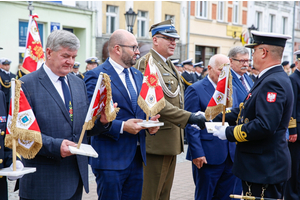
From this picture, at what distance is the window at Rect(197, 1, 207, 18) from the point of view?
2580 centimetres

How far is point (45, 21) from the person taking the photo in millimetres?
16766

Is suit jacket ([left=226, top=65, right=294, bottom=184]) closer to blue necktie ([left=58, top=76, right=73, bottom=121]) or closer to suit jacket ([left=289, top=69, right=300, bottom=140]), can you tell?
blue necktie ([left=58, top=76, right=73, bottom=121])

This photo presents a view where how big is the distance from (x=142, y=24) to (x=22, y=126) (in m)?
20.0

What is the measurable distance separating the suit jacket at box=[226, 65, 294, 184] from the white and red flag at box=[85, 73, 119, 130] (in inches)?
46.4

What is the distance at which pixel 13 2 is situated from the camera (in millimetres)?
15555

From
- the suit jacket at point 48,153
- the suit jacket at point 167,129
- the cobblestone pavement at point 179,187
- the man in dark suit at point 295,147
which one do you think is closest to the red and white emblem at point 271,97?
the suit jacket at point 167,129

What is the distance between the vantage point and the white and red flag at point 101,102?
9.68ft

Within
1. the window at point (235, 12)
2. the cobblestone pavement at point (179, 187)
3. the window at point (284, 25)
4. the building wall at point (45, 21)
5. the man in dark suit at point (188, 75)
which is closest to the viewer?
the cobblestone pavement at point (179, 187)

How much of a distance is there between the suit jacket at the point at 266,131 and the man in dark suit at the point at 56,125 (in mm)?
1454

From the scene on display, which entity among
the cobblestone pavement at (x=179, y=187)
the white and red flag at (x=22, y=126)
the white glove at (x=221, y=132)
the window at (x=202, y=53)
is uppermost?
the window at (x=202, y=53)

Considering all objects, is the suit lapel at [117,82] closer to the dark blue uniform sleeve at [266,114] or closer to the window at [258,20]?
the dark blue uniform sleeve at [266,114]

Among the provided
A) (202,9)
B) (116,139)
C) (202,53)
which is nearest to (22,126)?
(116,139)

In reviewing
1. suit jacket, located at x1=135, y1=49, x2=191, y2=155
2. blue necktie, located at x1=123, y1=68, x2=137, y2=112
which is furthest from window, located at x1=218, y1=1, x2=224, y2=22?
blue necktie, located at x1=123, y1=68, x2=137, y2=112

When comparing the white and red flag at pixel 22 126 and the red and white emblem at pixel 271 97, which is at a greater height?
the red and white emblem at pixel 271 97
